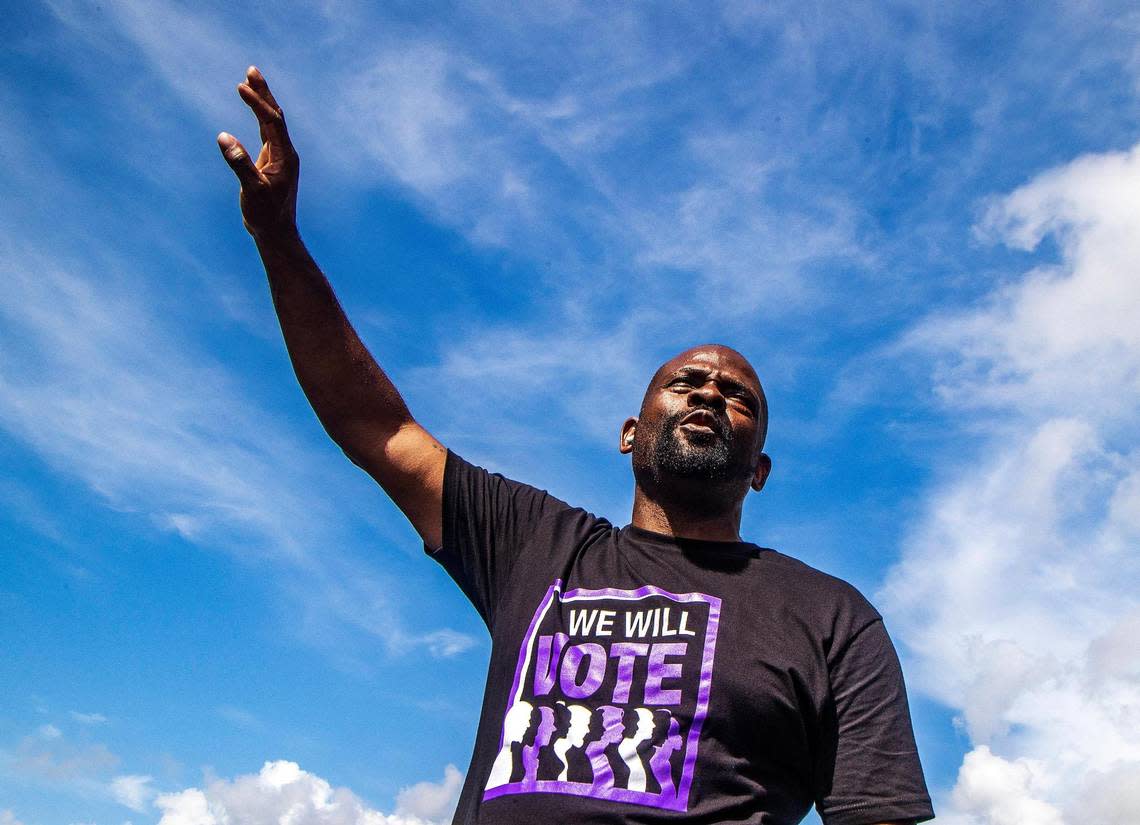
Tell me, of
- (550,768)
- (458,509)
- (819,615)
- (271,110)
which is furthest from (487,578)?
(271,110)

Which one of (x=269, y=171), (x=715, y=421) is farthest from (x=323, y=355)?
(x=715, y=421)

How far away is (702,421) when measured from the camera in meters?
5.22

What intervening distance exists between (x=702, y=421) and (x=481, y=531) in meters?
1.42

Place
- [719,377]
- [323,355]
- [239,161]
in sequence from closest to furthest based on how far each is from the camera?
[239,161] < [323,355] < [719,377]

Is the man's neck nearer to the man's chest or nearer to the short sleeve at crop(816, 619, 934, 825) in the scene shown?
the man's chest

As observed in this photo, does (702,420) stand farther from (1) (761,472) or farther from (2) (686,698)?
(2) (686,698)

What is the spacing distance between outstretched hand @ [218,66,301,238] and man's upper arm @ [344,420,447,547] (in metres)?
1.20

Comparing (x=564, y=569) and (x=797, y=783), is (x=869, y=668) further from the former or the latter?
(x=564, y=569)

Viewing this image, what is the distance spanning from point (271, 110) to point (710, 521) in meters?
3.17

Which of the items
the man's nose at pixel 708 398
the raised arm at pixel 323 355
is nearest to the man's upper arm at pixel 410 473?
the raised arm at pixel 323 355

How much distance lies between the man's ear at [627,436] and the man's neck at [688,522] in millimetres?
858

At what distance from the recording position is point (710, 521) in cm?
502

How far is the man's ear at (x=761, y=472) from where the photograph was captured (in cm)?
574

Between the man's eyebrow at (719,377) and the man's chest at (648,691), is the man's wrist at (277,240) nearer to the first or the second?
the man's chest at (648,691)
